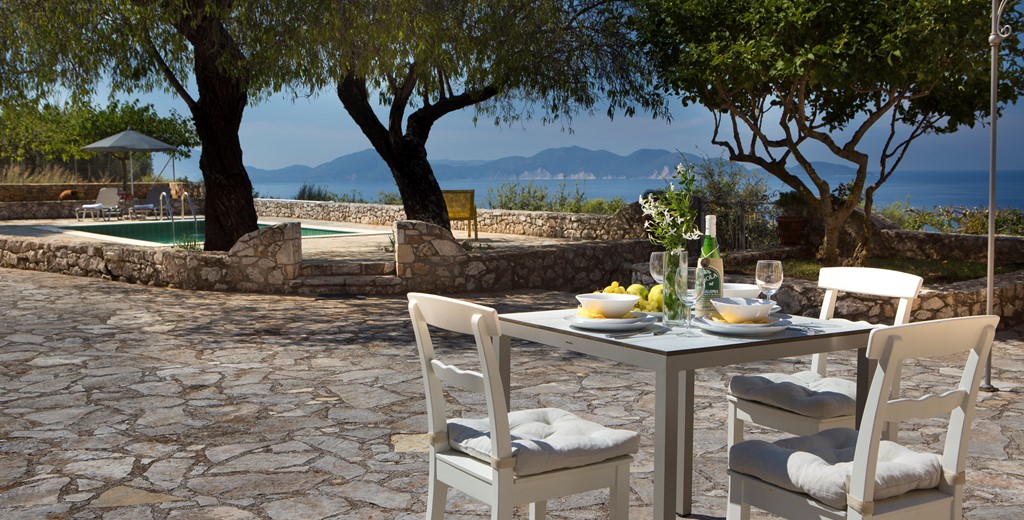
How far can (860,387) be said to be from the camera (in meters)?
3.23

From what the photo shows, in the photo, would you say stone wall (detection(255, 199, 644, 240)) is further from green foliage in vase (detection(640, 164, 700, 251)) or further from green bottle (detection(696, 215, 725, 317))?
green foliage in vase (detection(640, 164, 700, 251))

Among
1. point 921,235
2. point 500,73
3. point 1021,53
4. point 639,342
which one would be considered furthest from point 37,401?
point 921,235

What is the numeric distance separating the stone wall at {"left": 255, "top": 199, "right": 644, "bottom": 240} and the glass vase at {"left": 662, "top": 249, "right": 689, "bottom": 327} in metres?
10.7

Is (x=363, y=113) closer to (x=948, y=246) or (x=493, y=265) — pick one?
(x=493, y=265)

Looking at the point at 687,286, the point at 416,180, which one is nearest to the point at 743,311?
the point at 687,286

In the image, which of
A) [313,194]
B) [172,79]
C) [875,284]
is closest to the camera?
[875,284]

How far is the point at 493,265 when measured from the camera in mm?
10984

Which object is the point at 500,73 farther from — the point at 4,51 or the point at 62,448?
the point at 62,448

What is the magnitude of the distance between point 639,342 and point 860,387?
0.84m

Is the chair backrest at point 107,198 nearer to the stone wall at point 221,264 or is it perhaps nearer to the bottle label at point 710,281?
the stone wall at point 221,264

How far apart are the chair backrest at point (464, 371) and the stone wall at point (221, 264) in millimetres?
7844

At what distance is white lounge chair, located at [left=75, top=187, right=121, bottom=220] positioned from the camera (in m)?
20.9

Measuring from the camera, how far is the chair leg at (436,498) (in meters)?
3.15

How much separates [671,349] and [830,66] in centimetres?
660
